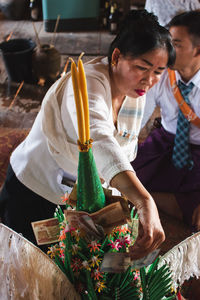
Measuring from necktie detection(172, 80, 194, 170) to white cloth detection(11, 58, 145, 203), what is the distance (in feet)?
2.13

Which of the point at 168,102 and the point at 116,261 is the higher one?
the point at 116,261

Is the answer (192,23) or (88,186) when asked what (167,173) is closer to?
(192,23)

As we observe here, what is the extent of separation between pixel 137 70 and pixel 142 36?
0.34ft

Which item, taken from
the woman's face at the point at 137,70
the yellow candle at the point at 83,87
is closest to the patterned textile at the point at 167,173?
the woman's face at the point at 137,70

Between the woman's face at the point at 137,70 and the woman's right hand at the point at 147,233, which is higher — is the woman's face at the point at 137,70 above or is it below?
above

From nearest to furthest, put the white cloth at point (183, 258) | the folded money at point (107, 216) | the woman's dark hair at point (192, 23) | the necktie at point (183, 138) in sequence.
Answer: the folded money at point (107, 216) < the white cloth at point (183, 258) < the woman's dark hair at point (192, 23) < the necktie at point (183, 138)

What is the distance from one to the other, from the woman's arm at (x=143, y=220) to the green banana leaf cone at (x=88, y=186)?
0.06 meters

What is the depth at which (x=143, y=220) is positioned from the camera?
73 cm

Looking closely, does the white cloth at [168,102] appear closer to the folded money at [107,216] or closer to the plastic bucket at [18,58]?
the folded money at [107,216]

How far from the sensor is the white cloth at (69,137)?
2.72 feet

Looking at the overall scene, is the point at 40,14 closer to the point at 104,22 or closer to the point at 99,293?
the point at 104,22

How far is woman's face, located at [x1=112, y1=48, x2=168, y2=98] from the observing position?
103cm

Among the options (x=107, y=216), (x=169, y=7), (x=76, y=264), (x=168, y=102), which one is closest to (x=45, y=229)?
(x=76, y=264)

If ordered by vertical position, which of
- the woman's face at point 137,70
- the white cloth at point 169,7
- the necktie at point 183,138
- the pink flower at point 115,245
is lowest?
the necktie at point 183,138
